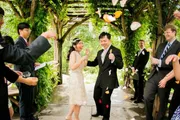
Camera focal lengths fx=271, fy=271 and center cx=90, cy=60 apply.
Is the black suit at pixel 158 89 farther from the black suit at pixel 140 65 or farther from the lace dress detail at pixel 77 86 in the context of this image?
the black suit at pixel 140 65

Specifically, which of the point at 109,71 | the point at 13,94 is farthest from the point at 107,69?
the point at 13,94

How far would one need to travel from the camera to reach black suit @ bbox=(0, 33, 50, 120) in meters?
1.93

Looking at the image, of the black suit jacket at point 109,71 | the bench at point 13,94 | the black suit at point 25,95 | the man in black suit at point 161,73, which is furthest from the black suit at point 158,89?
the bench at point 13,94

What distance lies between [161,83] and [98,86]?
129 cm

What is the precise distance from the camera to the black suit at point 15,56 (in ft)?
6.33

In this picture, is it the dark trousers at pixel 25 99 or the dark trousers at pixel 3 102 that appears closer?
the dark trousers at pixel 3 102

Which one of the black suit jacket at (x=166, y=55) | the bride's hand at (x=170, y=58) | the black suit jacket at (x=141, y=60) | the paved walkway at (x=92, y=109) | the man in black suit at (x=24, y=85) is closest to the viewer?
the bride's hand at (x=170, y=58)

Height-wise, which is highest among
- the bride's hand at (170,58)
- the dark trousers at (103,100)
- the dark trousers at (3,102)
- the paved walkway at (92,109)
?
the bride's hand at (170,58)

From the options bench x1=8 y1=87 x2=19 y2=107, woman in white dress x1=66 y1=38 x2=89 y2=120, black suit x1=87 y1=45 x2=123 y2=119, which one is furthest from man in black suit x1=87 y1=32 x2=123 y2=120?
bench x1=8 y1=87 x2=19 y2=107

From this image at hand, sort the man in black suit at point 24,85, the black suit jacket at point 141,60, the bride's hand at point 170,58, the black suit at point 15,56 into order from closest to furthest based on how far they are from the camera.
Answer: the black suit at point 15,56, the bride's hand at point 170,58, the man in black suit at point 24,85, the black suit jacket at point 141,60

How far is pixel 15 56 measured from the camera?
1924mm

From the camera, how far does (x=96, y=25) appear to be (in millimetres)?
9109

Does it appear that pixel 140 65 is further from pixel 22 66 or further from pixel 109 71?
pixel 22 66

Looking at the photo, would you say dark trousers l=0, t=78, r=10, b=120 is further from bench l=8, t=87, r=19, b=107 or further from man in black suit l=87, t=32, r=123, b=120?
bench l=8, t=87, r=19, b=107
